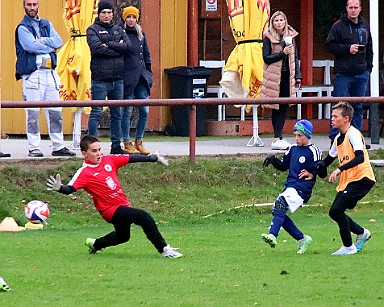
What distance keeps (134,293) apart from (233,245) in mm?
2958

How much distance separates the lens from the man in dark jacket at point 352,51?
16.6 metres

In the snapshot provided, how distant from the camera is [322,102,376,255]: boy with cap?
10.9 metres

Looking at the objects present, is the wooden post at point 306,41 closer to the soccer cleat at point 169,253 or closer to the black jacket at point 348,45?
the black jacket at point 348,45

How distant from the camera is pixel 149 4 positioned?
2034 centimetres

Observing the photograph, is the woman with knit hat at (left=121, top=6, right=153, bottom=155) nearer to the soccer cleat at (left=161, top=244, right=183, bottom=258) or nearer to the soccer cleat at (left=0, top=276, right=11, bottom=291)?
the soccer cleat at (left=161, top=244, right=183, bottom=258)

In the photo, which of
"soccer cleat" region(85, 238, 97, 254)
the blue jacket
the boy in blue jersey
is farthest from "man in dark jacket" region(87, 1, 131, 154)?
the boy in blue jersey

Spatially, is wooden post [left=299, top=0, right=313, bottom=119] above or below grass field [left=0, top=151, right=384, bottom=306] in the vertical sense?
above

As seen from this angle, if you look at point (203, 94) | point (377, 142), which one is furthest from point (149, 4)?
point (377, 142)

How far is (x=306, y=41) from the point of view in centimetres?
2180

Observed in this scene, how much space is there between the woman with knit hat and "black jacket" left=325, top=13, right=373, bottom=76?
2690mm

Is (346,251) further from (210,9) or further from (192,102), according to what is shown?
(210,9)

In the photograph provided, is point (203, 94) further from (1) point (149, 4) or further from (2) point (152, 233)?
(2) point (152, 233)

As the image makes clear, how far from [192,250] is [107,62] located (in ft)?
16.0

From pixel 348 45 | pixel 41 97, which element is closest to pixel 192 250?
pixel 41 97
